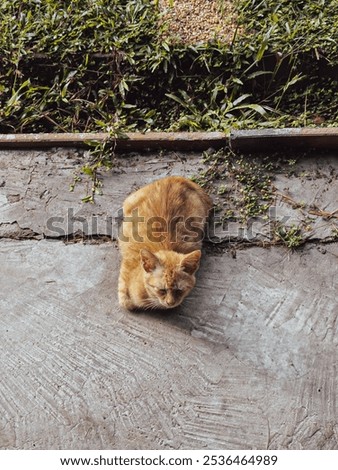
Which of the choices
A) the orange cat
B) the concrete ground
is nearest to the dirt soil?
the concrete ground

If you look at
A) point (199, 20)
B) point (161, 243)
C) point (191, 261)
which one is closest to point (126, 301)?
point (161, 243)

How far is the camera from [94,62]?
190 inches

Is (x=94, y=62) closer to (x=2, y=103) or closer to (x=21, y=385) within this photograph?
(x=2, y=103)

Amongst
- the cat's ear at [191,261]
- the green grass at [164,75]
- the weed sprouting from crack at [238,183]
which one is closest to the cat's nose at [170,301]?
the cat's ear at [191,261]

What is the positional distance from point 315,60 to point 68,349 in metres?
3.14

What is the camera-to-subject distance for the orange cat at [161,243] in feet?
11.3

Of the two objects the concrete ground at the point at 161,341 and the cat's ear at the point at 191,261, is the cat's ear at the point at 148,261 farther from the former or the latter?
the concrete ground at the point at 161,341

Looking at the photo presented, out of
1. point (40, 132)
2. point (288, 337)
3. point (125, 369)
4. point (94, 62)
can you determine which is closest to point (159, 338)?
point (125, 369)

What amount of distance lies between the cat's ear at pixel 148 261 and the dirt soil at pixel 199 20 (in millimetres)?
2311

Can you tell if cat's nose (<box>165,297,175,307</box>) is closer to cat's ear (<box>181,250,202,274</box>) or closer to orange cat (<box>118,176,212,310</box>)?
orange cat (<box>118,176,212,310</box>)

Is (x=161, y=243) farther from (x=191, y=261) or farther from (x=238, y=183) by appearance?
(x=238, y=183)

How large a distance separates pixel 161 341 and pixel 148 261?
58 cm

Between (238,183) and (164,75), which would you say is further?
(164,75)

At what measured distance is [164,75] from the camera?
15.5 feet
